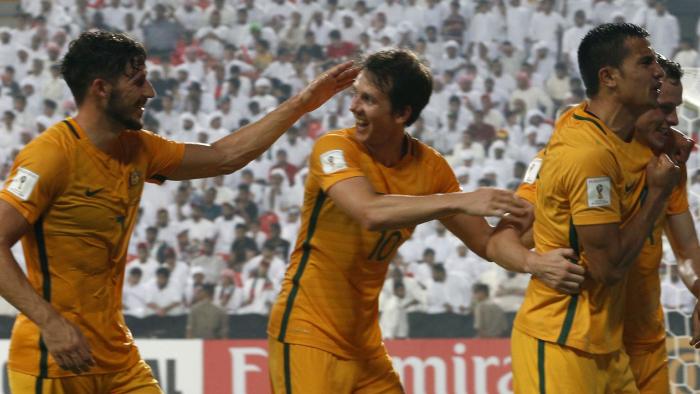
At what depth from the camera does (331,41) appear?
1365 centimetres

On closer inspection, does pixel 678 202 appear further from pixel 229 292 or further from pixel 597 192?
pixel 229 292

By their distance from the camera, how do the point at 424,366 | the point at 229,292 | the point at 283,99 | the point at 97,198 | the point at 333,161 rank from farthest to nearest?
the point at 283,99 < the point at 229,292 < the point at 424,366 < the point at 333,161 < the point at 97,198

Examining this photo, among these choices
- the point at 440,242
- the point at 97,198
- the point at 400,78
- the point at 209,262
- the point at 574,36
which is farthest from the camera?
the point at 574,36

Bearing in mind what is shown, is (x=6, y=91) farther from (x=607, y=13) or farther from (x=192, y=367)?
(x=607, y=13)

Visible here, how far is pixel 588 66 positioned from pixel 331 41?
386 inches

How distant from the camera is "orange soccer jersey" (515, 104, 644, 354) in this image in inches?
147

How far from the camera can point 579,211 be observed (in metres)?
3.76

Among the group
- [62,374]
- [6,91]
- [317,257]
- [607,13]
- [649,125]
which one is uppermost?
[607,13]

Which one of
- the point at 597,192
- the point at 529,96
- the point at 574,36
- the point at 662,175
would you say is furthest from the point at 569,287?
the point at 574,36

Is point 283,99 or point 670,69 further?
point 283,99

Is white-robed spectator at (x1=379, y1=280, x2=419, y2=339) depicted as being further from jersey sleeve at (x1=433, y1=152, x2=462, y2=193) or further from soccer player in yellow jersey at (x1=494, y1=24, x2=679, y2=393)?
soccer player in yellow jersey at (x1=494, y1=24, x2=679, y2=393)

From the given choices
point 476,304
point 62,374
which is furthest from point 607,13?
point 62,374

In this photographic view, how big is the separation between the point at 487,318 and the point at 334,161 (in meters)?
6.03

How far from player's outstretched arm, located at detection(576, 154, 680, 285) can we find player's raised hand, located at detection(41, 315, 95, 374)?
5.55 feet
